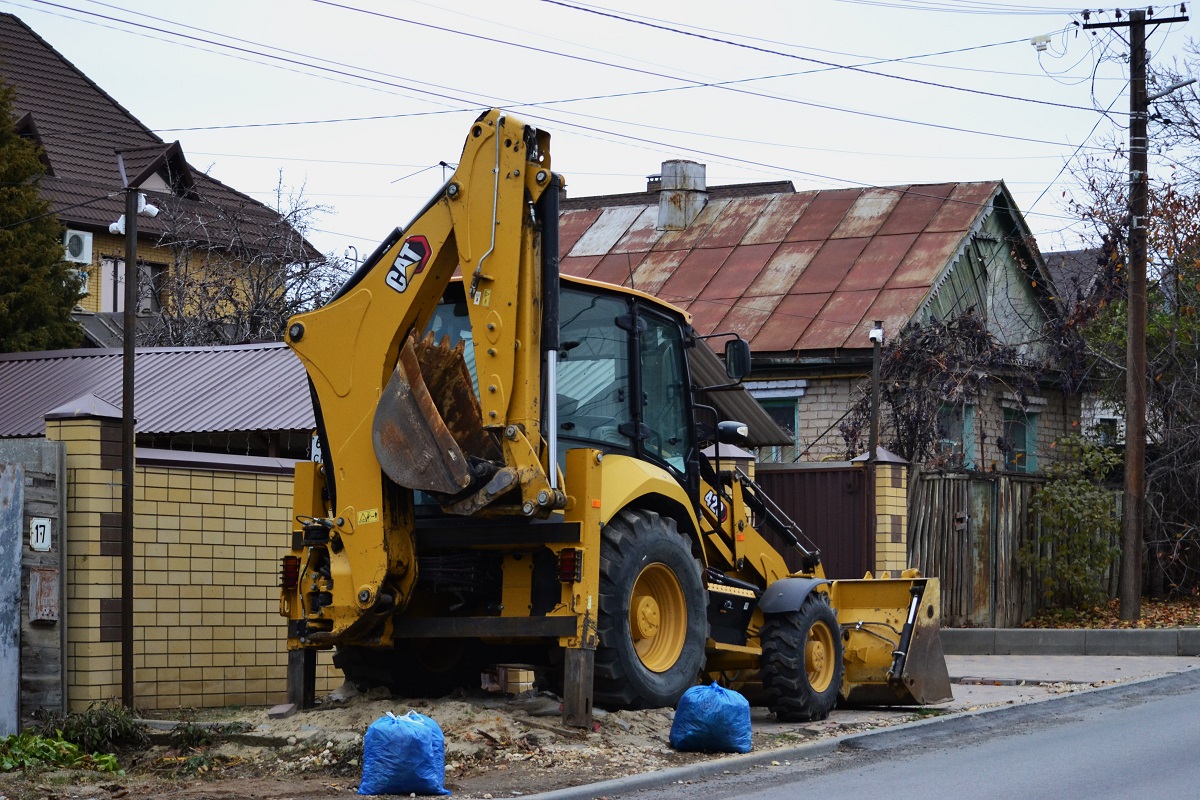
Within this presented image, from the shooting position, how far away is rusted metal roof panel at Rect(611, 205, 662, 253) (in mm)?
30177

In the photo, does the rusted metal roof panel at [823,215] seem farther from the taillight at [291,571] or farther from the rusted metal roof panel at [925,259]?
the taillight at [291,571]

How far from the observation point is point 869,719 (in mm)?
11281

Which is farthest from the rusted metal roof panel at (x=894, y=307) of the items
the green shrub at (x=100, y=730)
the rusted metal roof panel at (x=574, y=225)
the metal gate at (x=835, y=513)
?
the green shrub at (x=100, y=730)

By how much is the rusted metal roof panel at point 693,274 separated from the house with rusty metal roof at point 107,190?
20.7ft

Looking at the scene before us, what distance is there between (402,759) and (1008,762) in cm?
371

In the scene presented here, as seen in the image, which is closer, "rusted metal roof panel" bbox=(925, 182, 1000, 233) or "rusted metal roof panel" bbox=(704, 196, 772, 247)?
"rusted metal roof panel" bbox=(925, 182, 1000, 233)

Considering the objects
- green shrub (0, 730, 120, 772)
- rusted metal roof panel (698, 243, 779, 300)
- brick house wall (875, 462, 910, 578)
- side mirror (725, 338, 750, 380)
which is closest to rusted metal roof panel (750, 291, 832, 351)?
rusted metal roof panel (698, 243, 779, 300)

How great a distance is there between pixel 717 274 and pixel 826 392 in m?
3.91

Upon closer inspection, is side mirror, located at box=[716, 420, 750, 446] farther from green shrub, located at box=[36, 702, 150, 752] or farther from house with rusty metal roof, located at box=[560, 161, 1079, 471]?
house with rusty metal roof, located at box=[560, 161, 1079, 471]

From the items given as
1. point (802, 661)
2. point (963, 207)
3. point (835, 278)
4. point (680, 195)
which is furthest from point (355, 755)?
point (680, 195)

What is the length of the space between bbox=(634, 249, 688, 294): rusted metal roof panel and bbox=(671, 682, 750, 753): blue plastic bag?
62.5 feet

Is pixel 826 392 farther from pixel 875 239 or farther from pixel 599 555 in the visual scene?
pixel 599 555

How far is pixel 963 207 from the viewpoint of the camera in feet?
88.5

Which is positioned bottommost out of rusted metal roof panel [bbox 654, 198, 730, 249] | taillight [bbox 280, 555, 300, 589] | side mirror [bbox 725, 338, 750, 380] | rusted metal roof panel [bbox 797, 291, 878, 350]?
taillight [bbox 280, 555, 300, 589]
